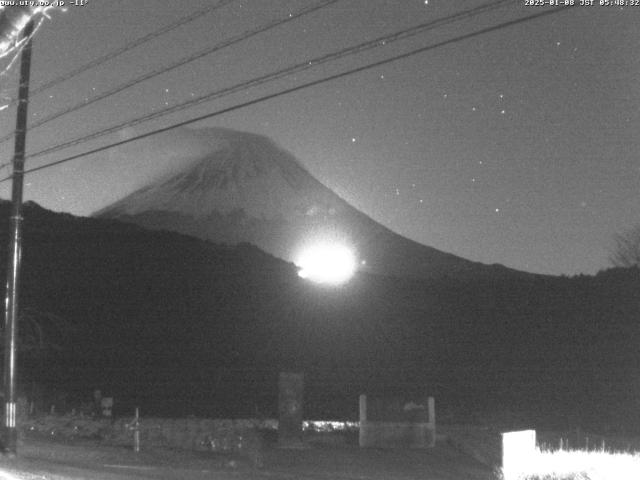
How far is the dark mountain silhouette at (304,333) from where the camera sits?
38906 millimetres

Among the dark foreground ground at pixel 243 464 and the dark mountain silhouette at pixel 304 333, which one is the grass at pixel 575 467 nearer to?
the dark foreground ground at pixel 243 464

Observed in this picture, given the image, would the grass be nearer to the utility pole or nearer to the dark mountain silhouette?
the utility pole

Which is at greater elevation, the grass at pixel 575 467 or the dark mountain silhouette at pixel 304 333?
the dark mountain silhouette at pixel 304 333

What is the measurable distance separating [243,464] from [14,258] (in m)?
5.75

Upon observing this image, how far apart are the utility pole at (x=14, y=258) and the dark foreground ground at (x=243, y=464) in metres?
0.78

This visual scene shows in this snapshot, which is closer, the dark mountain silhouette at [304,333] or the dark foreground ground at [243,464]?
the dark foreground ground at [243,464]

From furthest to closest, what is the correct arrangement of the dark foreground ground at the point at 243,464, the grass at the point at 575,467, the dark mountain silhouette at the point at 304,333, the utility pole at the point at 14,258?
the dark mountain silhouette at the point at 304,333 → the utility pole at the point at 14,258 → the grass at the point at 575,467 → the dark foreground ground at the point at 243,464

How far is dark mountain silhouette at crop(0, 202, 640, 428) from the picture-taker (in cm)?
3891

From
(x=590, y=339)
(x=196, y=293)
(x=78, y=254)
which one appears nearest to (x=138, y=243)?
(x=78, y=254)

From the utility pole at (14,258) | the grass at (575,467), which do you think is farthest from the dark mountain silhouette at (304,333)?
the utility pole at (14,258)

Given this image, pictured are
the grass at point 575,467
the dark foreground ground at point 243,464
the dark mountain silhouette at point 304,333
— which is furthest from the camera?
the dark mountain silhouette at point 304,333

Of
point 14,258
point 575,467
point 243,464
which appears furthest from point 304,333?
point 575,467

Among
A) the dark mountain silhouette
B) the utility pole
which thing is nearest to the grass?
the utility pole

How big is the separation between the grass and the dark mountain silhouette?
50.9 ft
